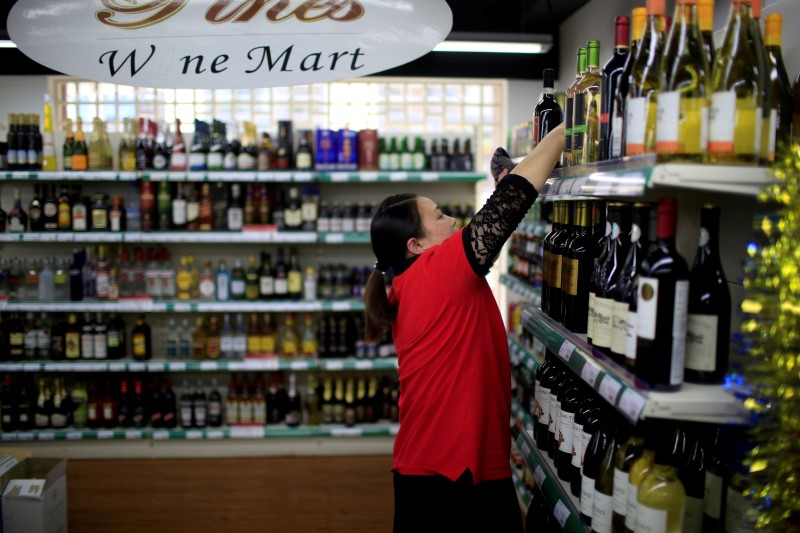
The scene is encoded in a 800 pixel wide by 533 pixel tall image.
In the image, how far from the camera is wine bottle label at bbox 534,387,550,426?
2.22 metres

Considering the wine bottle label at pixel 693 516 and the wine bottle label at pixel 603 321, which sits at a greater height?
the wine bottle label at pixel 603 321

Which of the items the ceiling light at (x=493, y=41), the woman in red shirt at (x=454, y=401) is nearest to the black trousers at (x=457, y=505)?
the woman in red shirt at (x=454, y=401)

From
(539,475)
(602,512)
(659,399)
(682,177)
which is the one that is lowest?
(539,475)

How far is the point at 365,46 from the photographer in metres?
2.23

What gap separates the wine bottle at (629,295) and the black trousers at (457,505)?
0.72 meters

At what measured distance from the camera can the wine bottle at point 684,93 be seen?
1.30 metres

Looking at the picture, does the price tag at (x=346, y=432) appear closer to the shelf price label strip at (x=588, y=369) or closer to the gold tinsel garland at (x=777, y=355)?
the shelf price label strip at (x=588, y=369)

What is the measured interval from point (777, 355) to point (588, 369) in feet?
1.66

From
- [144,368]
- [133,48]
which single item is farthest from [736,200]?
[144,368]

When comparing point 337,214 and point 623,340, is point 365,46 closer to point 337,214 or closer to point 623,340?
point 623,340

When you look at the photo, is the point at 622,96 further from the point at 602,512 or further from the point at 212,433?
the point at 212,433

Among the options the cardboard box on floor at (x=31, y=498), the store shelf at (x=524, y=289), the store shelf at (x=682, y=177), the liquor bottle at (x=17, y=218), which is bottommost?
the cardboard box on floor at (x=31, y=498)

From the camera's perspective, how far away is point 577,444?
189cm

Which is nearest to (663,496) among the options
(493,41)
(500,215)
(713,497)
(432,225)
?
(713,497)
